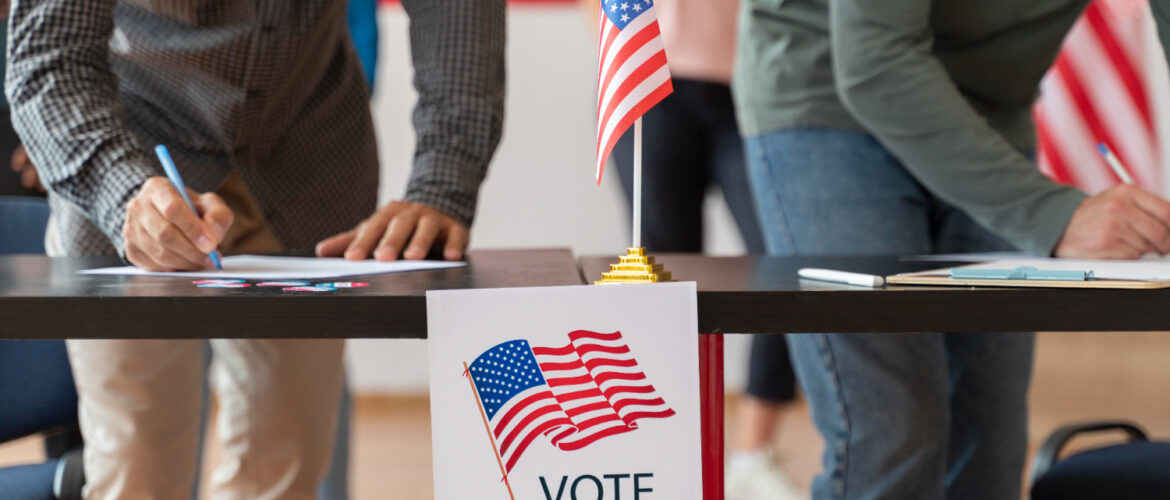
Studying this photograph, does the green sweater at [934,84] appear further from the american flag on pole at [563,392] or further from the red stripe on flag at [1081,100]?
the red stripe on flag at [1081,100]

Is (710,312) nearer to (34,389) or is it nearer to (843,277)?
(843,277)

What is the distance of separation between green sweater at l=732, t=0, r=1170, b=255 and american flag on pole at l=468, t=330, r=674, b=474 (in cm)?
52

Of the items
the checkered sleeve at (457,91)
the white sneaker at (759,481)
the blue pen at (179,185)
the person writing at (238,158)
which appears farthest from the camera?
the white sneaker at (759,481)

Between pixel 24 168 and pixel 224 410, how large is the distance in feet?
2.74

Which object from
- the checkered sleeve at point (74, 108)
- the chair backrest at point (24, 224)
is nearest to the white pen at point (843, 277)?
the checkered sleeve at point (74, 108)

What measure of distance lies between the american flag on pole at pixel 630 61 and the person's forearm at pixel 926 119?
0.37 meters

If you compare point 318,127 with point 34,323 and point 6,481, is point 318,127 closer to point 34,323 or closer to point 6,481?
point 6,481

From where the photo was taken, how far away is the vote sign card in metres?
0.75

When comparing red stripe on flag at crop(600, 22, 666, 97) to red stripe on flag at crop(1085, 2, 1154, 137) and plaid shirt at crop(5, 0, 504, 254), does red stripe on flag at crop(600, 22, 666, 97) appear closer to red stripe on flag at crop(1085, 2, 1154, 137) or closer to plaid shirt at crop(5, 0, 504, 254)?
plaid shirt at crop(5, 0, 504, 254)

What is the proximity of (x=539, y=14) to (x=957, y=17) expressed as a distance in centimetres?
231

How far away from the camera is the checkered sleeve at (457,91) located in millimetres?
1192

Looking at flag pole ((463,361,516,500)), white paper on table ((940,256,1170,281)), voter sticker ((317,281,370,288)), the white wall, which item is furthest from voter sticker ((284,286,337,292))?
the white wall

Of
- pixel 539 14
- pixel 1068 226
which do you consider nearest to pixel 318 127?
pixel 1068 226

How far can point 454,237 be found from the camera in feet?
3.67
